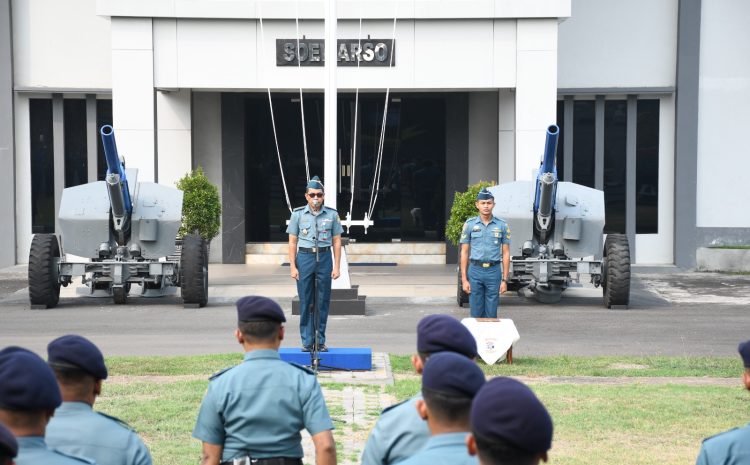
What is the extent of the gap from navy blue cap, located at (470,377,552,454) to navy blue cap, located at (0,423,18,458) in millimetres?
1294

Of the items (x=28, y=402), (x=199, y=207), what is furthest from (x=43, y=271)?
(x=28, y=402)

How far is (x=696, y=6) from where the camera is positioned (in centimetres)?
2583

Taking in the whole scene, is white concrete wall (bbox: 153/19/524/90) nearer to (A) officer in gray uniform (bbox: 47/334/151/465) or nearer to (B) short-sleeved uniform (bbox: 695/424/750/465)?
(A) officer in gray uniform (bbox: 47/334/151/465)

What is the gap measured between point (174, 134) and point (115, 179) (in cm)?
738

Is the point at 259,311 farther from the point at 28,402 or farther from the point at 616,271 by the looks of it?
the point at 616,271

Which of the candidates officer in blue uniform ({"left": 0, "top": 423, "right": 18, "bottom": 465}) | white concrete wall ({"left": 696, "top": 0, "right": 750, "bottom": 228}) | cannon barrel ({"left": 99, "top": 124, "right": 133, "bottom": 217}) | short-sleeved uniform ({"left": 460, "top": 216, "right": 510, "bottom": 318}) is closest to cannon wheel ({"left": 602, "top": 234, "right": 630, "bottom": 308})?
short-sleeved uniform ({"left": 460, "top": 216, "right": 510, "bottom": 318})

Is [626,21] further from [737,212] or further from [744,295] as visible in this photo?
[744,295]

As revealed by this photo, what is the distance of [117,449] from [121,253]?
14.3 meters

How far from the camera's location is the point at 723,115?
84.9 ft

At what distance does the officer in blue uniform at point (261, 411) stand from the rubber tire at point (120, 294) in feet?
44.4

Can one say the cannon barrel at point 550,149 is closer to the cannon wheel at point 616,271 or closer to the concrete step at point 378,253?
the cannon wheel at point 616,271

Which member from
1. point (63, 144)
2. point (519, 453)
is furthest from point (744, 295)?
point (519, 453)

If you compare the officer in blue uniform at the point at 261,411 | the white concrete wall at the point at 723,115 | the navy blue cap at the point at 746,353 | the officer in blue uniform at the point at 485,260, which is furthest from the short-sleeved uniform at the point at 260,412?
the white concrete wall at the point at 723,115

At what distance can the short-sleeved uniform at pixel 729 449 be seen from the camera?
15.5 ft
